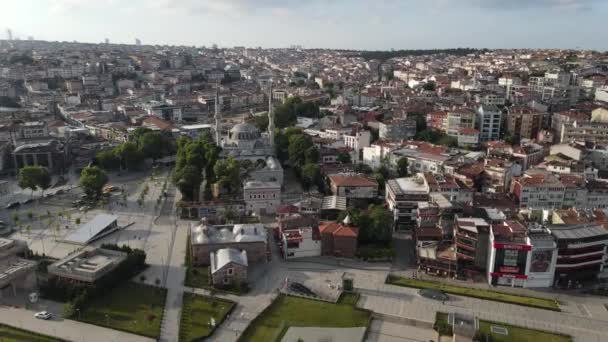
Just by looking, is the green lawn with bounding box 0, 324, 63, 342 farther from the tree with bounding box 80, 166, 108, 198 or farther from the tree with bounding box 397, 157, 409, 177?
the tree with bounding box 397, 157, 409, 177

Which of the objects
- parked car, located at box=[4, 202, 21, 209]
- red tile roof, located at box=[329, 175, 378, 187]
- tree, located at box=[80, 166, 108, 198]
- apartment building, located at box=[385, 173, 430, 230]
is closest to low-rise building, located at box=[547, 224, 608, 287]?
apartment building, located at box=[385, 173, 430, 230]

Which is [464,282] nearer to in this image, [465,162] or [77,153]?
[465,162]

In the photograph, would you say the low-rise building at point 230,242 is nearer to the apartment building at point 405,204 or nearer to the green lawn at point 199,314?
the green lawn at point 199,314

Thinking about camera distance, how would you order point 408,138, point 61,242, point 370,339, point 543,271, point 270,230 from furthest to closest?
point 408,138 < point 270,230 < point 61,242 < point 543,271 < point 370,339

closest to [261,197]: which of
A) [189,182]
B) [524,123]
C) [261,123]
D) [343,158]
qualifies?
[189,182]

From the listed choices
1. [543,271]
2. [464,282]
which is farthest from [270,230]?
[543,271]

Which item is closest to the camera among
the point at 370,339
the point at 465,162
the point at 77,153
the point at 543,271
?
the point at 370,339

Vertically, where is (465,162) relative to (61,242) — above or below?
above
